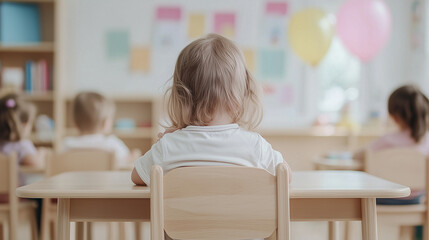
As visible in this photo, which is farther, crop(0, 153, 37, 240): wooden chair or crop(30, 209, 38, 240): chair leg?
crop(30, 209, 38, 240): chair leg

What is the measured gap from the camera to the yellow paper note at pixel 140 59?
16.7 feet

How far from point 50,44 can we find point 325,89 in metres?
2.42

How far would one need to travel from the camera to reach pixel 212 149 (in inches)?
61.1

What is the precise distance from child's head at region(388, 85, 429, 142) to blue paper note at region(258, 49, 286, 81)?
2.17 metres

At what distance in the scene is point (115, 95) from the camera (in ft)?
15.7

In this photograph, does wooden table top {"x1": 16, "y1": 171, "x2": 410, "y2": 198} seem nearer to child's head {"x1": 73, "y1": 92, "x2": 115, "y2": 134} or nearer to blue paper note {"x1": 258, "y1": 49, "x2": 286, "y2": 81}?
child's head {"x1": 73, "y1": 92, "x2": 115, "y2": 134}

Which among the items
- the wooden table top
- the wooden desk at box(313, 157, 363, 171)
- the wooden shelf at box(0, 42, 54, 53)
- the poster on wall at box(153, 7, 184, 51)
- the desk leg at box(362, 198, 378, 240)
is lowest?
the wooden desk at box(313, 157, 363, 171)

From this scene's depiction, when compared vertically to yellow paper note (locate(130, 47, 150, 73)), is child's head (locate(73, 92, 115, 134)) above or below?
below

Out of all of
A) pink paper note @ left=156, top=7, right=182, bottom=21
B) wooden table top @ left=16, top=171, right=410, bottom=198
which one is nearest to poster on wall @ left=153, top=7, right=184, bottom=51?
pink paper note @ left=156, top=7, right=182, bottom=21

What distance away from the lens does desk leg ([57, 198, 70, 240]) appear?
1619mm

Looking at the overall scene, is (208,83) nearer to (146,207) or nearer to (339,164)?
(146,207)

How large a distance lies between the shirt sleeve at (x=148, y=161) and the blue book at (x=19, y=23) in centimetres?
349

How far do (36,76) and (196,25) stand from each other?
1430mm

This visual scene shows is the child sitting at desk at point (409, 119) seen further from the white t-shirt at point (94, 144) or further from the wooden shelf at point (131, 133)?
the wooden shelf at point (131, 133)
